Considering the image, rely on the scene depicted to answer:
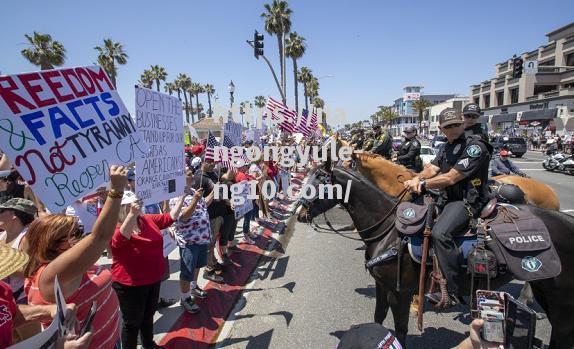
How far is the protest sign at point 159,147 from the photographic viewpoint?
150 inches

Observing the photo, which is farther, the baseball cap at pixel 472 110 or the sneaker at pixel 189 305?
the sneaker at pixel 189 305

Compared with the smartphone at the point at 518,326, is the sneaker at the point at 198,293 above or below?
below

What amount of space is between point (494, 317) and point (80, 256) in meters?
2.38

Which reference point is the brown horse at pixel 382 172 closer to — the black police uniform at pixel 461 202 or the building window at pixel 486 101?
Answer: the black police uniform at pixel 461 202

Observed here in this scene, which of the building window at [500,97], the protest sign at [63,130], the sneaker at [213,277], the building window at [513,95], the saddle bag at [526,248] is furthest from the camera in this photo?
the building window at [500,97]

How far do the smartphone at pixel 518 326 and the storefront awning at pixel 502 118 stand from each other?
60.5 metres

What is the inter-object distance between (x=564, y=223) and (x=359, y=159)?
8.22ft

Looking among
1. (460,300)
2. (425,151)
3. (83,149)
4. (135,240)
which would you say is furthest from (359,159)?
(425,151)

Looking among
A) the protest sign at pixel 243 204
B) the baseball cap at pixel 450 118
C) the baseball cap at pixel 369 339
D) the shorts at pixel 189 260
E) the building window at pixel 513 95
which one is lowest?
the shorts at pixel 189 260

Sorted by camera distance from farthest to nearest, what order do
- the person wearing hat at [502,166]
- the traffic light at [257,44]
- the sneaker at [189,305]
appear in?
the traffic light at [257,44]
the person wearing hat at [502,166]
the sneaker at [189,305]

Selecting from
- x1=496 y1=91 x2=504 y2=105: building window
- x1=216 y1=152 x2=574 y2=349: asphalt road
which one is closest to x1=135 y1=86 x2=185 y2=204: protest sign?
x1=216 y1=152 x2=574 y2=349: asphalt road

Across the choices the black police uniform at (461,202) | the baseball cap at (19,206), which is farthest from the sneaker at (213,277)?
the black police uniform at (461,202)

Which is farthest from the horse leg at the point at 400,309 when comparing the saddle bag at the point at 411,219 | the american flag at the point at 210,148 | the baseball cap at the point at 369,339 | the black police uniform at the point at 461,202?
the american flag at the point at 210,148

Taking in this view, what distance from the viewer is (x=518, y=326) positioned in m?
1.76
